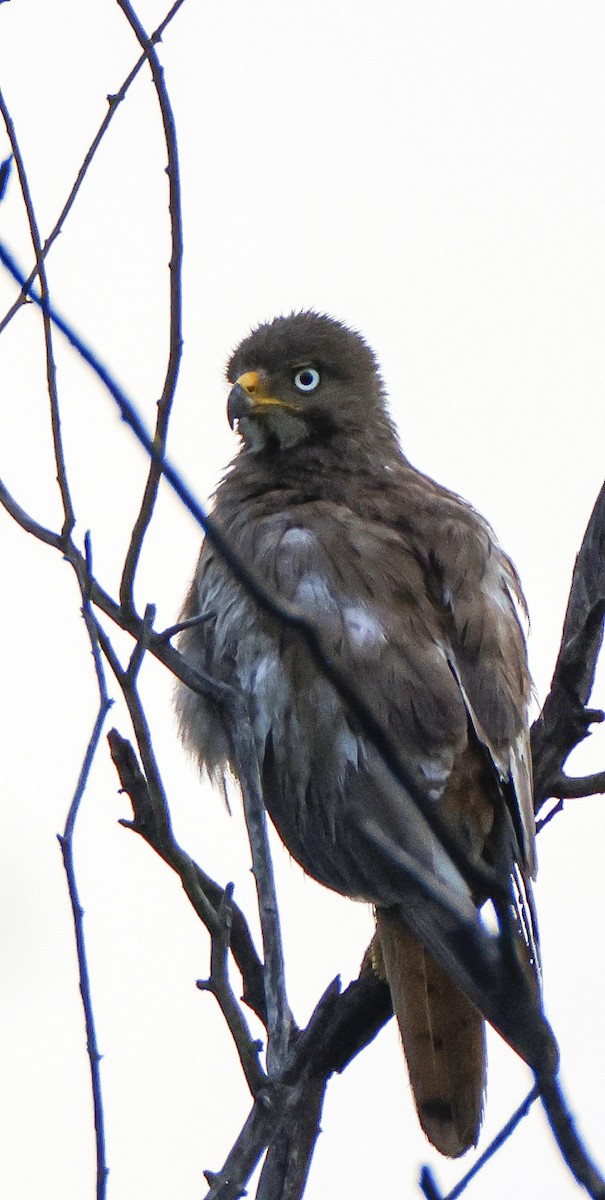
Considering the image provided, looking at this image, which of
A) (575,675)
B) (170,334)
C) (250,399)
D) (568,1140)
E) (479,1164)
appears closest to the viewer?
(568,1140)

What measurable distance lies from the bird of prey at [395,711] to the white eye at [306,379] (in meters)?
0.52

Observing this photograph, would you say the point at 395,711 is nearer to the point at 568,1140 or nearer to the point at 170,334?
the point at 170,334

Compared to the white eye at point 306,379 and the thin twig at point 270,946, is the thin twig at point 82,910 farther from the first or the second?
the white eye at point 306,379

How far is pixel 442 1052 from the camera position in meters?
3.26

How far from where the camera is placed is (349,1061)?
320 cm

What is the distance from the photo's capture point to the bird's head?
171 inches

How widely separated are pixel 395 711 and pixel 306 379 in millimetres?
1478

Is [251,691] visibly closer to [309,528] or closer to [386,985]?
[309,528]

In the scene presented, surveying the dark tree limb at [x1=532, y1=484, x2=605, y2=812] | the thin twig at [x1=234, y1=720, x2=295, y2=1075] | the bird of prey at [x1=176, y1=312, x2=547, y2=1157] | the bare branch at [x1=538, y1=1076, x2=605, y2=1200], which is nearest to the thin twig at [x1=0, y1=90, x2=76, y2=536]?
the thin twig at [x1=234, y1=720, x2=295, y2=1075]

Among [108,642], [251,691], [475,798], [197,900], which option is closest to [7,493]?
[108,642]

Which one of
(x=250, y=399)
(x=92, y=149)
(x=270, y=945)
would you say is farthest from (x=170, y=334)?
(x=250, y=399)

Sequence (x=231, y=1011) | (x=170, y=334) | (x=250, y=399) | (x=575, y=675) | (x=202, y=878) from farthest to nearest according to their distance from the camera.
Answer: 1. (x=250, y=399)
2. (x=575, y=675)
3. (x=202, y=878)
4. (x=231, y=1011)
5. (x=170, y=334)

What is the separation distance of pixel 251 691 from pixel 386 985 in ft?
2.58

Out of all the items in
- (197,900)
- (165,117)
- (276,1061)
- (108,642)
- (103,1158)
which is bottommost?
(103,1158)
